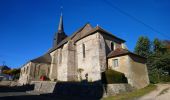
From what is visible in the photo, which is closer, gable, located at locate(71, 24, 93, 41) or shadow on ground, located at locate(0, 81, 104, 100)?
shadow on ground, located at locate(0, 81, 104, 100)

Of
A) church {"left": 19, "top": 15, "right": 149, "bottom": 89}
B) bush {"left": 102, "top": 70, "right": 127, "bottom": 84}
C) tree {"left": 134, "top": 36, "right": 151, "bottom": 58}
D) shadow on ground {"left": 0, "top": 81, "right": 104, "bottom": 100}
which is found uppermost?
tree {"left": 134, "top": 36, "right": 151, "bottom": 58}

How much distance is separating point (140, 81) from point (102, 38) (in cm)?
869

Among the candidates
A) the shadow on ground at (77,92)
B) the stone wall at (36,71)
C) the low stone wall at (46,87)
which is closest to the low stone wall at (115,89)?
the shadow on ground at (77,92)

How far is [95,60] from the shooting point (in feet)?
78.0

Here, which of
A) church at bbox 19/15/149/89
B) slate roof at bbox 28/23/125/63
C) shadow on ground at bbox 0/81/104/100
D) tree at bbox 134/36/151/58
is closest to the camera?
shadow on ground at bbox 0/81/104/100

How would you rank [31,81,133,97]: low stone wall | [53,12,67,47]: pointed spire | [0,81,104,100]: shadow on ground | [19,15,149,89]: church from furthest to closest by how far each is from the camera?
[53,12,67,47]: pointed spire → [19,15,149,89]: church → [31,81,133,97]: low stone wall → [0,81,104,100]: shadow on ground

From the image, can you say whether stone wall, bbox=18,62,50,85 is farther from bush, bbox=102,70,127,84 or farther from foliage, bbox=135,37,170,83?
foliage, bbox=135,37,170,83

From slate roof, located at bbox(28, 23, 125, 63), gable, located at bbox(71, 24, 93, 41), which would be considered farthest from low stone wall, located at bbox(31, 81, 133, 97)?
gable, located at bbox(71, 24, 93, 41)

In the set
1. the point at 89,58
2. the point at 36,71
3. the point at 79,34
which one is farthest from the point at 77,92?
the point at 36,71

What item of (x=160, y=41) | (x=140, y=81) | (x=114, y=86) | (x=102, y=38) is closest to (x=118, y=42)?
(x=102, y=38)

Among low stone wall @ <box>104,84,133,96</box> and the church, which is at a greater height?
the church

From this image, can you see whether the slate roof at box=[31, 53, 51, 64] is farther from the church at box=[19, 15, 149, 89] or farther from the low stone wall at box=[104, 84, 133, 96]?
the low stone wall at box=[104, 84, 133, 96]

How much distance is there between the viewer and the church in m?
22.1

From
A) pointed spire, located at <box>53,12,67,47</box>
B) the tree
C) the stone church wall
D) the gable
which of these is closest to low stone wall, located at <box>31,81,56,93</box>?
the stone church wall
